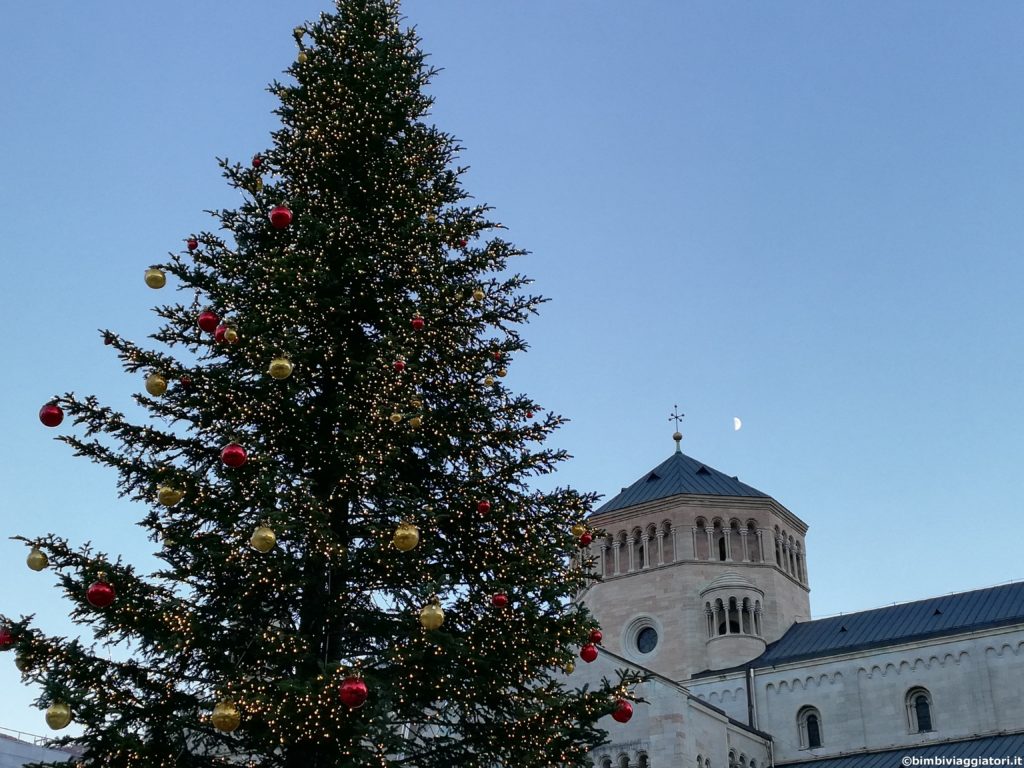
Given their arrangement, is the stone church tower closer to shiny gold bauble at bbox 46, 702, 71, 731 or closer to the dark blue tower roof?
the dark blue tower roof

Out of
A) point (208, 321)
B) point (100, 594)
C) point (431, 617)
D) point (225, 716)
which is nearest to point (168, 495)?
point (100, 594)

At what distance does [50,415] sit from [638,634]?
40769 mm

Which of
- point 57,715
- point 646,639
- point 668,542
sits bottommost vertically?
point 57,715

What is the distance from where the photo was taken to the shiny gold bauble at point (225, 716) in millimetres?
10773

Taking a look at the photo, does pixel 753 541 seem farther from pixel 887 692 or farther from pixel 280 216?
pixel 280 216

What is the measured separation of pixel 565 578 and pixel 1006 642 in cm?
3344

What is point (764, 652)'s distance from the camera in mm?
46531

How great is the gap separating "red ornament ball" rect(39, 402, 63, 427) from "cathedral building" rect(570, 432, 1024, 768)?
1020 inches

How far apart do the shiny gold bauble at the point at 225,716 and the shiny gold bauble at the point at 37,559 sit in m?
2.57

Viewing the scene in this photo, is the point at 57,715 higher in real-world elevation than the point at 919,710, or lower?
lower

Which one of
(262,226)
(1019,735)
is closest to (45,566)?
(262,226)

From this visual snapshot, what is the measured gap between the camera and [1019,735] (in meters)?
37.7

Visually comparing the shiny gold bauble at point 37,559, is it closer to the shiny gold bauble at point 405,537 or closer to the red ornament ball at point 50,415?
the red ornament ball at point 50,415

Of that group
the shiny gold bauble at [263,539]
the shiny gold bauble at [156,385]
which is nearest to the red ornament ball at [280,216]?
the shiny gold bauble at [156,385]
